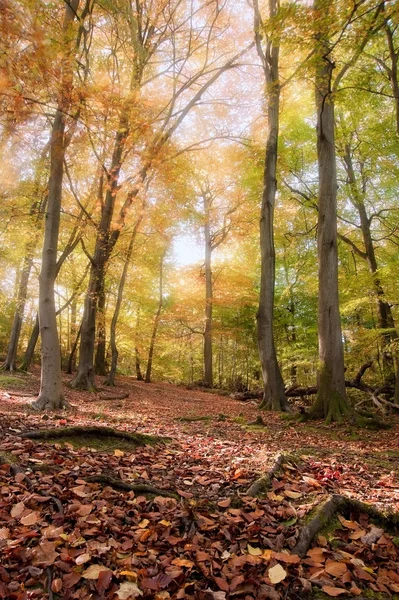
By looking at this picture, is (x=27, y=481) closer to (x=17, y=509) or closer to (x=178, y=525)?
(x=17, y=509)

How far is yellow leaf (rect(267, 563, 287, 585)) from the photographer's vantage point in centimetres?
198

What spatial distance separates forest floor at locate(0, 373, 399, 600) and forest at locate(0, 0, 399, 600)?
0.6 inches

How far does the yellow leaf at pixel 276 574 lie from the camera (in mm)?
1976

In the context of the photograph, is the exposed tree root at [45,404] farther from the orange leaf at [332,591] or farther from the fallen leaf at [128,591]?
the orange leaf at [332,591]

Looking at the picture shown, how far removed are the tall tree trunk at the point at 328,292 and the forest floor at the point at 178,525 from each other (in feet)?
10.7

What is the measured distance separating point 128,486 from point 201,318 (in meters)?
16.4

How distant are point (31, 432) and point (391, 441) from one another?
560 cm

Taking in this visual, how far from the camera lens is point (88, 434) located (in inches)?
172

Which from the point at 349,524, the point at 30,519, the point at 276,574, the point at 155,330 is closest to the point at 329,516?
the point at 349,524

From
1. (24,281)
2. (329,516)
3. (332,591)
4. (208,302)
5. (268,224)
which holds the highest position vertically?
(268,224)

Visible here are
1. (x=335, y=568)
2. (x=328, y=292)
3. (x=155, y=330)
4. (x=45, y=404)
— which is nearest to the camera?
(x=335, y=568)

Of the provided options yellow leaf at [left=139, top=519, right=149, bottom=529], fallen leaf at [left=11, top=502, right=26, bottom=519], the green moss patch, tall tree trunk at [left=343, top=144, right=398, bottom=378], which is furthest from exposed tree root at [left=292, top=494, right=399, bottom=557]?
tall tree trunk at [left=343, top=144, right=398, bottom=378]

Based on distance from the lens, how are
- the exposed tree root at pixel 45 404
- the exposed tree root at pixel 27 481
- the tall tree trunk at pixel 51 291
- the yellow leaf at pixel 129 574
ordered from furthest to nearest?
1. the tall tree trunk at pixel 51 291
2. the exposed tree root at pixel 45 404
3. the exposed tree root at pixel 27 481
4. the yellow leaf at pixel 129 574

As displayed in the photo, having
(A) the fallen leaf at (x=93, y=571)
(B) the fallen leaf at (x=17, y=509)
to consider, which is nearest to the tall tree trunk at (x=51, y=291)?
(B) the fallen leaf at (x=17, y=509)
